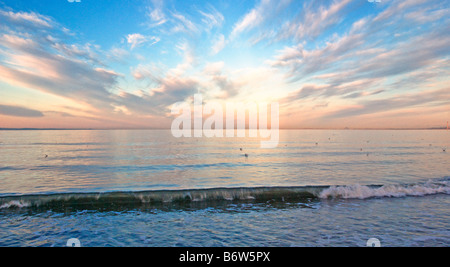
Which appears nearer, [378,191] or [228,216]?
[228,216]

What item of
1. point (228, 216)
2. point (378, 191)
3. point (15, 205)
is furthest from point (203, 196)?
point (378, 191)

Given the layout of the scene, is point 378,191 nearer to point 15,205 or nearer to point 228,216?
point 228,216

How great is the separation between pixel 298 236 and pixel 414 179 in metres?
23.0

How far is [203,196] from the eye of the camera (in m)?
17.1

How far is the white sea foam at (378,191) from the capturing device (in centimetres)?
1775

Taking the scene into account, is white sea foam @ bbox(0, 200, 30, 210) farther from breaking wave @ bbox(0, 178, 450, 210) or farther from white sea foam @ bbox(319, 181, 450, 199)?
white sea foam @ bbox(319, 181, 450, 199)

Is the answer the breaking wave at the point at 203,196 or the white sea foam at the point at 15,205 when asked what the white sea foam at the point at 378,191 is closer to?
the breaking wave at the point at 203,196

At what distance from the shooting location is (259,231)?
434 inches

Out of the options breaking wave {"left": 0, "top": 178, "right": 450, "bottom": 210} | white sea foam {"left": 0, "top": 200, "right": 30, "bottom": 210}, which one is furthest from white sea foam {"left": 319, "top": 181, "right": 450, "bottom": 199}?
white sea foam {"left": 0, "top": 200, "right": 30, "bottom": 210}

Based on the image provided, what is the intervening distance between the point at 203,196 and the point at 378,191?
521 inches

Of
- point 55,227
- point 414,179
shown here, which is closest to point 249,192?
point 55,227

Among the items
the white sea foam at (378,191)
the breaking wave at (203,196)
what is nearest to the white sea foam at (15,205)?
the breaking wave at (203,196)

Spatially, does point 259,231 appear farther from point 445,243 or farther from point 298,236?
point 445,243

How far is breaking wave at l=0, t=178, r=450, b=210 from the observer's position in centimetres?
1541
